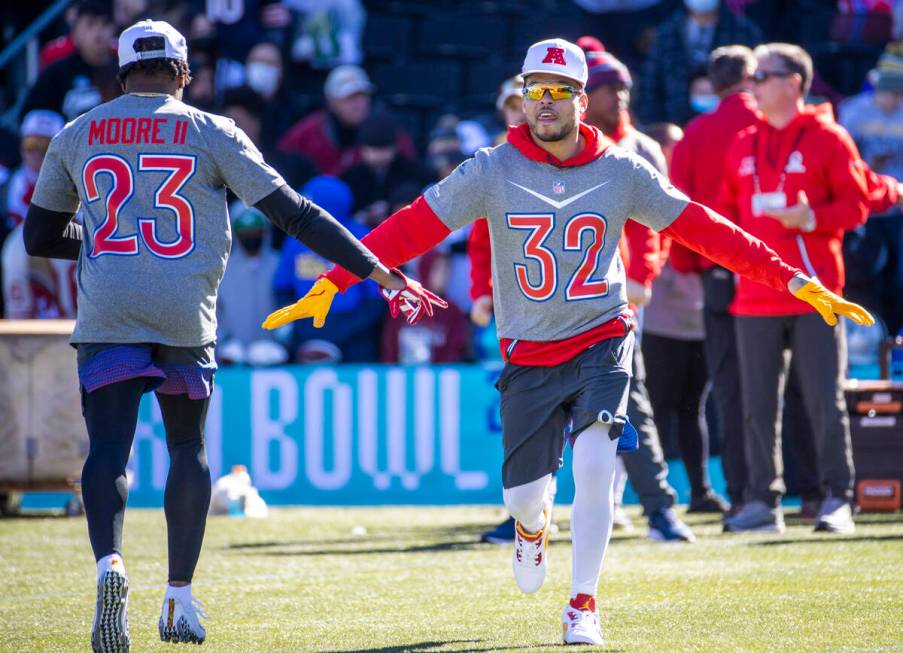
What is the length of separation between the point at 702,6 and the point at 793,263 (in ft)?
17.5

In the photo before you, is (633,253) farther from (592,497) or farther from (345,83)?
(345,83)

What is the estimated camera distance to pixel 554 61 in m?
5.65

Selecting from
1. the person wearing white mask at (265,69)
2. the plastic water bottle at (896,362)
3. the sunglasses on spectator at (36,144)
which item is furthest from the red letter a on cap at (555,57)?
the person wearing white mask at (265,69)

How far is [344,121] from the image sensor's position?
45.4 ft

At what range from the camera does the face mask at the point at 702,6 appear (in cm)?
1295

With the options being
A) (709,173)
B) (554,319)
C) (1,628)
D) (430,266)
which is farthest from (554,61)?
(430,266)

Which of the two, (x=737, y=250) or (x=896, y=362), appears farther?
(x=896, y=362)

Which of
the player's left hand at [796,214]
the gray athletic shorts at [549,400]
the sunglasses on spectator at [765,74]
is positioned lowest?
the gray athletic shorts at [549,400]

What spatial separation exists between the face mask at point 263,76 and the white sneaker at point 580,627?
31.8 ft

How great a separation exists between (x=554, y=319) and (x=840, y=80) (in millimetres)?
8983

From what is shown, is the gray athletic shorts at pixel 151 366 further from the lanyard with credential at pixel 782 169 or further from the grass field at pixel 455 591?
the lanyard with credential at pixel 782 169

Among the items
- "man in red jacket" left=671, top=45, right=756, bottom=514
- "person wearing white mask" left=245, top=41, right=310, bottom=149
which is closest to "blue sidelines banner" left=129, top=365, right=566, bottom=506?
"man in red jacket" left=671, top=45, right=756, bottom=514

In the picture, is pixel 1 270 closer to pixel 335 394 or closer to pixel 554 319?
pixel 335 394

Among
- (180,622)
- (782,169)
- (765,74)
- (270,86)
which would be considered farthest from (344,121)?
(180,622)
